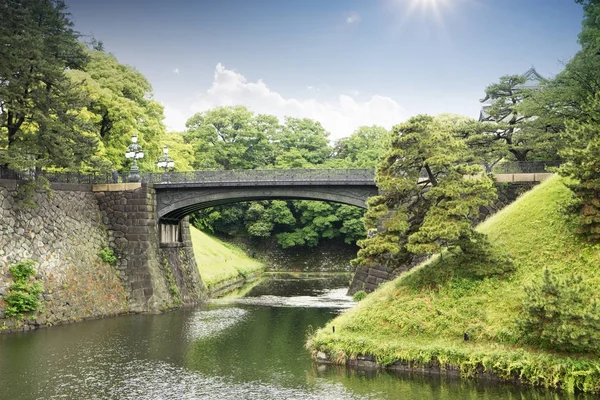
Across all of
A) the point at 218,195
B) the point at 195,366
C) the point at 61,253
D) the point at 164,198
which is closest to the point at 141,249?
the point at 164,198

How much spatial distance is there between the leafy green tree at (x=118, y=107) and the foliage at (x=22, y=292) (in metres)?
11.2

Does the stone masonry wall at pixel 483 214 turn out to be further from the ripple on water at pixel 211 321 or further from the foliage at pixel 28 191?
the foliage at pixel 28 191

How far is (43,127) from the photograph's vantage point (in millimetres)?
31578

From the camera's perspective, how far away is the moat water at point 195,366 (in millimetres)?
18141

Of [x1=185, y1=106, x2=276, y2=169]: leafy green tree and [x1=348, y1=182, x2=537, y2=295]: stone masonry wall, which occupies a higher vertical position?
[x1=185, y1=106, x2=276, y2=169]: leafy green tree

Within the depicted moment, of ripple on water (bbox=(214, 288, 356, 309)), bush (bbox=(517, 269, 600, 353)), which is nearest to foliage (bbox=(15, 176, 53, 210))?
ripple on water (bbox=(214, 288, 356, 309))

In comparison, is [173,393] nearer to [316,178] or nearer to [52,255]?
[52,255]

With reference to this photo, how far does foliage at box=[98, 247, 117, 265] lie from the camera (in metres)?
36.6

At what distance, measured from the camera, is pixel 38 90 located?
104ft

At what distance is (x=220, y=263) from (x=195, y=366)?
37.5 meters

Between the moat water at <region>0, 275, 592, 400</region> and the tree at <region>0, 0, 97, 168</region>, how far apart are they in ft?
31.9

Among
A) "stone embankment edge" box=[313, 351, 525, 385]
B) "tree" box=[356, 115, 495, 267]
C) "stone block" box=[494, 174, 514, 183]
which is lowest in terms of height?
"stone embankment edge" box=[313, 351, 525, 385]

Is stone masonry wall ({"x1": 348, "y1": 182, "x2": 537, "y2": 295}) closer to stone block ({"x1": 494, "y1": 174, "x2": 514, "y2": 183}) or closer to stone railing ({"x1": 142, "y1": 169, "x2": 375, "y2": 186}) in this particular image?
stone block ({"x1": 494, "y1": 174, "x2": 514, "y2": 183})

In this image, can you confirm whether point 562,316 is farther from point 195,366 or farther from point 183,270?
point 183,270
